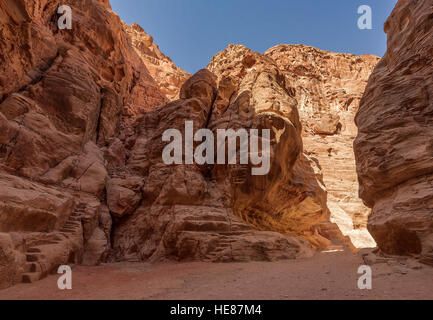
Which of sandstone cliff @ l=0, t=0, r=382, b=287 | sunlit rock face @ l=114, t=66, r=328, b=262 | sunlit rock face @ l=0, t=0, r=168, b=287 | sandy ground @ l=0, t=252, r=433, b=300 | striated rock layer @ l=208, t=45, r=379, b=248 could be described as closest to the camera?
sandy ground @ l=0, t=252, r=433, b=300

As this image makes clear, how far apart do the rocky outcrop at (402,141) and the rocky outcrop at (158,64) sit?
3018 centimetres

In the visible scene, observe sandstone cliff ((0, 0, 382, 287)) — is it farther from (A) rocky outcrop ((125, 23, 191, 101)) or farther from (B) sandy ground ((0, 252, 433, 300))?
(A) rocky outcrop ((125, 23, 191, 101))

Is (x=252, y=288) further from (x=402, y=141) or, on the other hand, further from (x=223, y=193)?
(x=223, y=193)

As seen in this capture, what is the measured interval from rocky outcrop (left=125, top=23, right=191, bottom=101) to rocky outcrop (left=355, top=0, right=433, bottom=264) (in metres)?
30.2

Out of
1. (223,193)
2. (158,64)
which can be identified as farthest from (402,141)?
(158,64)

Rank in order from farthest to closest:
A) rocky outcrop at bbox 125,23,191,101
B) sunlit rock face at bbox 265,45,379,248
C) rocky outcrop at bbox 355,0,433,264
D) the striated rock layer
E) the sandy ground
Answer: rocky outcrop at bbox 125,23,191,101 → sunlit rock face at bbox 265,45,379,248 → the striated rock layer → rocky outcrop at bbox 355,0,433,264 → the sandy ground

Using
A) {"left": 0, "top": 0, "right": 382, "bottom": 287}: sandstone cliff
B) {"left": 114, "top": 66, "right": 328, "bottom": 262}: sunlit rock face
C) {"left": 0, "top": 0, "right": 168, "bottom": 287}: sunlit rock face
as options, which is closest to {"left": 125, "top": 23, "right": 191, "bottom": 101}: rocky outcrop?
{"left": 0, "top": 0, "right": 382, "bottom": 287}: sandstone cliff

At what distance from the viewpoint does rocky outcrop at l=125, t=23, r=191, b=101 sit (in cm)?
3653

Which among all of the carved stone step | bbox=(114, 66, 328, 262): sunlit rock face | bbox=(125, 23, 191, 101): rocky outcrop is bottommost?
the carved stone step

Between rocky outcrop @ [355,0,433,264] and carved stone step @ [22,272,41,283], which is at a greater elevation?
rocky outcrop @ [355,0,433,264]

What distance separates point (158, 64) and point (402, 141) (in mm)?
39127

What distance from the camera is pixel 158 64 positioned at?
1544 inches
